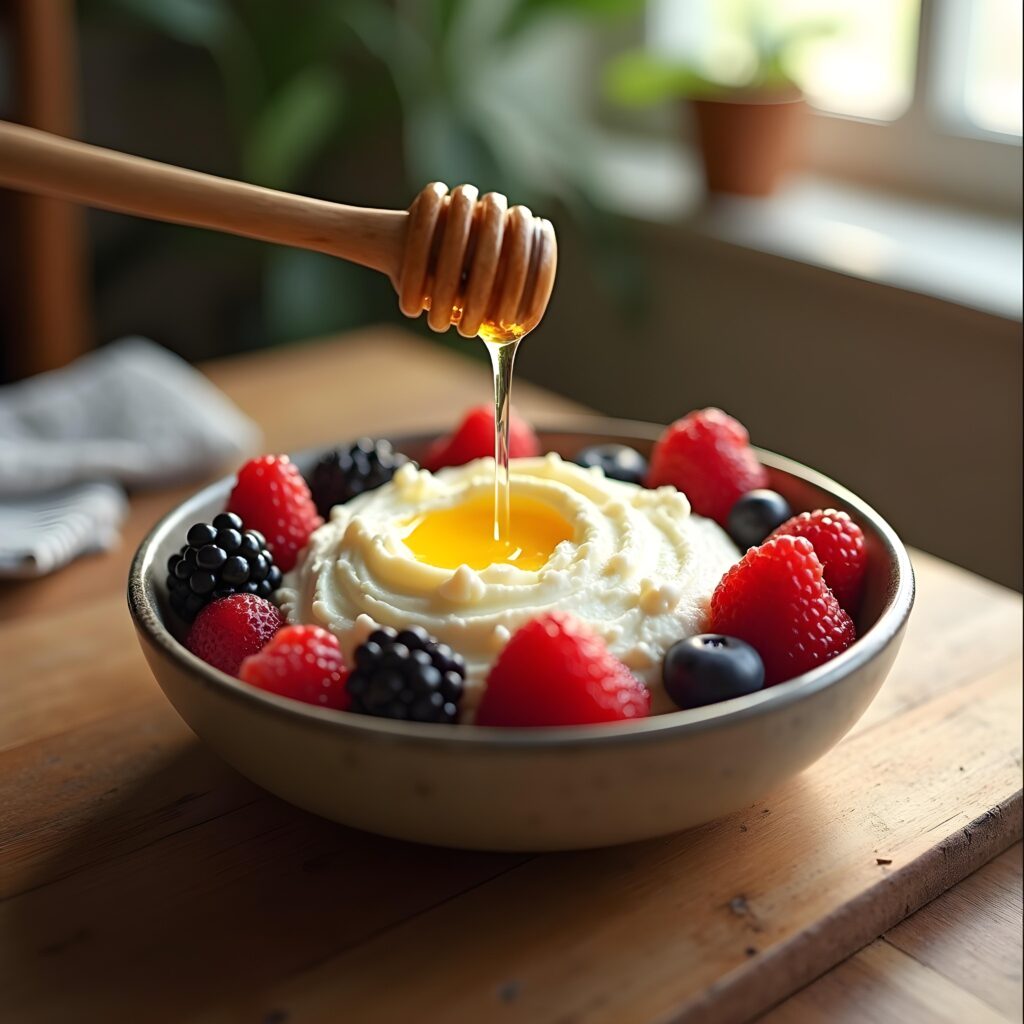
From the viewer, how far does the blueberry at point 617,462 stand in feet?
4.01

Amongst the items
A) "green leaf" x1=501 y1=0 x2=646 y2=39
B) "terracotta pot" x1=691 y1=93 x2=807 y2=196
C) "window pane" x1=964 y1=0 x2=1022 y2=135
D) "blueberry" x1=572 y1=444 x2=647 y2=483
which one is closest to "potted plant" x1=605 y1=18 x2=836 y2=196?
"terracotta pot" x1=691 y1=93 x2=807 y2=196

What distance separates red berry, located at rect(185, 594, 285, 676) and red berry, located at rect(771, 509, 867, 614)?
0.42 metres

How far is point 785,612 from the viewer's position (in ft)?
3.00

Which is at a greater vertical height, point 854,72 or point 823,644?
point 854,72

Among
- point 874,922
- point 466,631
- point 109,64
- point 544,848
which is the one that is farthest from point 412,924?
point 109,64

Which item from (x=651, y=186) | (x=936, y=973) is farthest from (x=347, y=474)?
(x=651, y=186)

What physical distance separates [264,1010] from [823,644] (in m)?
0.45

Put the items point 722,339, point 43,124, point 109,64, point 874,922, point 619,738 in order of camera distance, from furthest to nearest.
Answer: point 109,64 → point 43,124 → point 722,339 → point 874,922 → point 619,738

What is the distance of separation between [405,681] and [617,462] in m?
0.47

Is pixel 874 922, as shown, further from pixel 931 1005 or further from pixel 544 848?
pixel 544 848

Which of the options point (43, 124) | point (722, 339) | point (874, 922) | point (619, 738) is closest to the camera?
point (619, 738)

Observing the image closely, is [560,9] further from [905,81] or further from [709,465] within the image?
[709,465]

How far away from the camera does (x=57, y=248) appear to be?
100 inches

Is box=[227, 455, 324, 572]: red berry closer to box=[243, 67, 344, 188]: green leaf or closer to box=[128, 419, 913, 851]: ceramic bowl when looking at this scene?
box=[128, 419, 913, 851]: ceramic bowl
